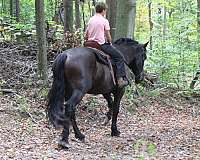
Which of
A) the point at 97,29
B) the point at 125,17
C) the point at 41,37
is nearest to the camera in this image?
the point at 97,29

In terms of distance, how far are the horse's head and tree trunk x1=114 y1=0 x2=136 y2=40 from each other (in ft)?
9.50

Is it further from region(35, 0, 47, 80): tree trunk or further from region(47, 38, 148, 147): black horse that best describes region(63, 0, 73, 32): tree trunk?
region(47, 38, 148, 147): black horse

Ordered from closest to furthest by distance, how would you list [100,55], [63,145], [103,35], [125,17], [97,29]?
[63,145] < [100,55] < [97,29] < [103,35] < [125,17]

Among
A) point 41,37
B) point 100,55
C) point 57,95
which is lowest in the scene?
point 57,95

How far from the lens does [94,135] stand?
A: 9.46m

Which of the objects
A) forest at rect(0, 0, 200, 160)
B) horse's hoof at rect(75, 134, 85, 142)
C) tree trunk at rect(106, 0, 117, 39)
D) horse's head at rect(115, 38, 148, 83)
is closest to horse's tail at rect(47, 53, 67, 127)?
forest at rect(0, 0, 200, 160)

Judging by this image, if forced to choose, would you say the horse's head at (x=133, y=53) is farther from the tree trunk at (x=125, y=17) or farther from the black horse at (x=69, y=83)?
the tree trunk at (x=125, y=17)

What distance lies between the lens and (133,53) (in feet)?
33.0

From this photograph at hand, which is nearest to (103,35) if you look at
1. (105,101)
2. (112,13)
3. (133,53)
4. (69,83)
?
(133,53)

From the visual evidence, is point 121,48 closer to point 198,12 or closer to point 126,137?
point 126,137

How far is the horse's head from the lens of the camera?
9.91 metres

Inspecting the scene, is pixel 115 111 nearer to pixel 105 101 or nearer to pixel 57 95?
pixel 57 95

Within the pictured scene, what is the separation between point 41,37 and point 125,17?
3.03 meters

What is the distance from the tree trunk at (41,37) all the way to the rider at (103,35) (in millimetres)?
2268
